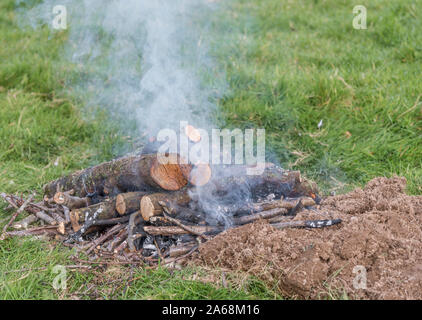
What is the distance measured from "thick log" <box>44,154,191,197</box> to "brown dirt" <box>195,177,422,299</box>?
0.58 metres

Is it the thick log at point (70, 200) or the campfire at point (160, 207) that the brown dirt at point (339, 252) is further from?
the thick log at point (70, 200)

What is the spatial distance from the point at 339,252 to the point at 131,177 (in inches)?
63.3

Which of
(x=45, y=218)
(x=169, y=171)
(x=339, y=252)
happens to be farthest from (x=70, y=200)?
(x=339, y=252)

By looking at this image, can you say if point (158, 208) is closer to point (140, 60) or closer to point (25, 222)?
point (25, 222)

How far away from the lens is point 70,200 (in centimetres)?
319

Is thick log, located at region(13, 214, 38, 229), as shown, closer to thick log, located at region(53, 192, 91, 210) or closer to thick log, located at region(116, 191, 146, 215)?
thick log, located at region(53, 192, 91, 210)

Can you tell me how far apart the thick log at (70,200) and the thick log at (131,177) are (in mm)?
111

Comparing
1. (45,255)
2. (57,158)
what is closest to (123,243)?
(45,255)

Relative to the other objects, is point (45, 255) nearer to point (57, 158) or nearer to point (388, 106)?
point (57, 158)

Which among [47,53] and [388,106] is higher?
[47,53]

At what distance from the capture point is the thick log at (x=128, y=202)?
2.97 m

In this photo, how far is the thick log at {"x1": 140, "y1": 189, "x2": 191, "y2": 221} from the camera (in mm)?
2881
